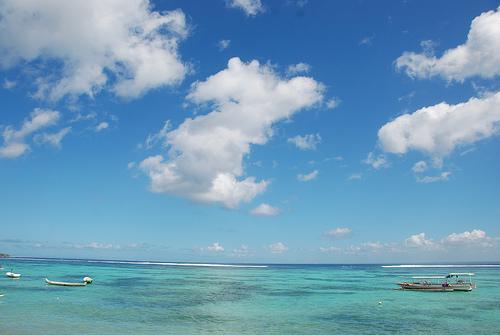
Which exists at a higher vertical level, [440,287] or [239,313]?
[440,287]

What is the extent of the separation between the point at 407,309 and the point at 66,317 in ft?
103

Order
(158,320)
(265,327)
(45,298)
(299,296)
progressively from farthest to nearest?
1. (299,296)
2. (45,298)
3. (158,320)
4. (265,327)

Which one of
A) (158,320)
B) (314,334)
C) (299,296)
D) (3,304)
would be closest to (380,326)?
(314,334)

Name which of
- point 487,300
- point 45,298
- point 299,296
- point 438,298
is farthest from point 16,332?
point 487,300

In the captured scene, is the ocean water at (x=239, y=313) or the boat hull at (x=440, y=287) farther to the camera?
the boat hull at (x=440, y=287)

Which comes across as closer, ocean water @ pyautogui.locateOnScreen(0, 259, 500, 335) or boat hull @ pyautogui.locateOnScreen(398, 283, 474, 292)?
ocean water @ pyautogui.locateOnScreen(0, 259, 500, 335)

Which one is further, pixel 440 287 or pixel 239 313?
pixel 440 287

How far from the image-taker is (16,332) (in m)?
27.6

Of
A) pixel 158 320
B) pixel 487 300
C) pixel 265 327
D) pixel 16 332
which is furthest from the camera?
pixel 487 300

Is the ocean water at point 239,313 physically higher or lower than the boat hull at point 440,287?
lower

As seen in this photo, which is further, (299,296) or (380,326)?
(299,296)

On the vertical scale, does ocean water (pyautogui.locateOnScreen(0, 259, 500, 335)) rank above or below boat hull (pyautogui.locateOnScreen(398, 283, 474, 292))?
below

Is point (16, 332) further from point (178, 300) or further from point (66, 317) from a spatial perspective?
point (178, 300)

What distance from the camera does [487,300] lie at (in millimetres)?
48781
